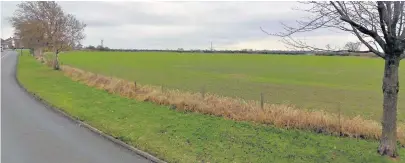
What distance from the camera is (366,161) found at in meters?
7.05

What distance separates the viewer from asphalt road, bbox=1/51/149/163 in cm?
721

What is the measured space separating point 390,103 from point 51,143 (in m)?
7.76

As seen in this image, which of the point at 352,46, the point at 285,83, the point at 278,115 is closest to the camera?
the point at 352,46

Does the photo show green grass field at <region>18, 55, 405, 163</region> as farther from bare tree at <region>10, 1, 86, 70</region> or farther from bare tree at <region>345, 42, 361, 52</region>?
bare tree at <region>10, 1, 86, 70</region>

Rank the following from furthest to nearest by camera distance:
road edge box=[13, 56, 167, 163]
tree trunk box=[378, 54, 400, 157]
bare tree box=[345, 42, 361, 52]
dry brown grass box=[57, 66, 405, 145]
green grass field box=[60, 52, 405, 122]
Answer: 1. green grass field box=[60, 52, 405, 122]
2. dry brown grass box=[57, 66, 405, 145]
3. road edge box=[13, 56, 167, 163]
4. bare tree box=[345, 42, 361, 52]
5. tree trunk box=[378, 54, 400, 157]

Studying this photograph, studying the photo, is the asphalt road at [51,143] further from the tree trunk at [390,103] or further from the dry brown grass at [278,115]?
the tree trunk at [390,103]

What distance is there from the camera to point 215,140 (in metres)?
8.45

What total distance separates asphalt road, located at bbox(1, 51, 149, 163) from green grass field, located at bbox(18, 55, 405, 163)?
0.58 metres

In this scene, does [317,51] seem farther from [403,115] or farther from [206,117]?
[403,115]

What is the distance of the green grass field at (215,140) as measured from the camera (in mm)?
7230

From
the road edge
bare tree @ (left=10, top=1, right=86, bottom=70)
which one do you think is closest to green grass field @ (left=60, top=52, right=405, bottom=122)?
bare tree @ (left=10, top=1, right=86, bottom=70)

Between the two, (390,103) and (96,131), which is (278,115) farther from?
(96,131)

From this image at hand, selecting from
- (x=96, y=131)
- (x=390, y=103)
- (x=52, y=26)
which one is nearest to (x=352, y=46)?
(x=390, y=103)

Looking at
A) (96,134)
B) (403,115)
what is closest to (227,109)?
(96,134)
